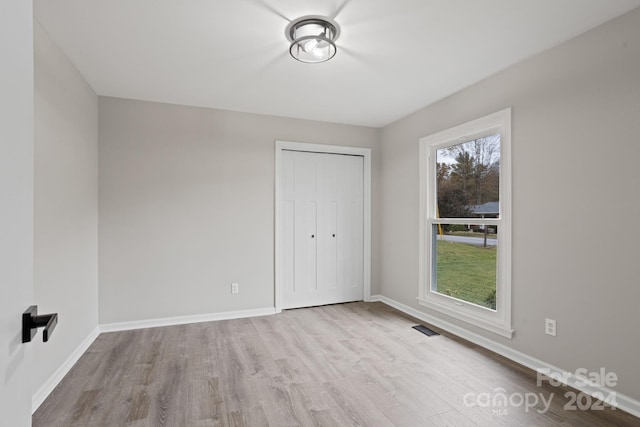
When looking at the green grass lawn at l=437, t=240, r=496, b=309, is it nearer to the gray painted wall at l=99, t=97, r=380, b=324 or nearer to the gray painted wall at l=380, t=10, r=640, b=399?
the gray painted wall at l=380, t=10, r=640, b=399

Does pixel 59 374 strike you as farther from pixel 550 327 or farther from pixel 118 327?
pixel 550 327

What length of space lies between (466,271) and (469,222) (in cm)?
52

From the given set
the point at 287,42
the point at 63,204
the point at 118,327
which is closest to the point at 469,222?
the point at 287,42

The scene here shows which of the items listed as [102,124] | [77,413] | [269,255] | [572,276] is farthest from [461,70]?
[77,413]

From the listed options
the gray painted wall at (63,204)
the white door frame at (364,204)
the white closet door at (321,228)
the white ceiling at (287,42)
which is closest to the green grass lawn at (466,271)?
the white door frame at (364,204)

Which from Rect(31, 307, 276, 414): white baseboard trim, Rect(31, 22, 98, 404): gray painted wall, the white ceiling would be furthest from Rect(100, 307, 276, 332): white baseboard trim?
the white ceiling

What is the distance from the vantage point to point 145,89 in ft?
10.6

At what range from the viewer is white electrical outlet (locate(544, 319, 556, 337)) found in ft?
7.91

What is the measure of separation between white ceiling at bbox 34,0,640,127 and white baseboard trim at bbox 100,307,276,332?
2.43 meters

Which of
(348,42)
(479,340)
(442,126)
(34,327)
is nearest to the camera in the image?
(34,327)

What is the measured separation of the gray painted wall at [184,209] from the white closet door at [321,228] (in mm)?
263

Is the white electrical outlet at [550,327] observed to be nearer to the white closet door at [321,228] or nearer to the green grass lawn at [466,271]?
the green grass lawn at [466,271]

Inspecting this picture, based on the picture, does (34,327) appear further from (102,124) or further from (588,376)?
(102,124)

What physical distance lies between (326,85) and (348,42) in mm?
763
